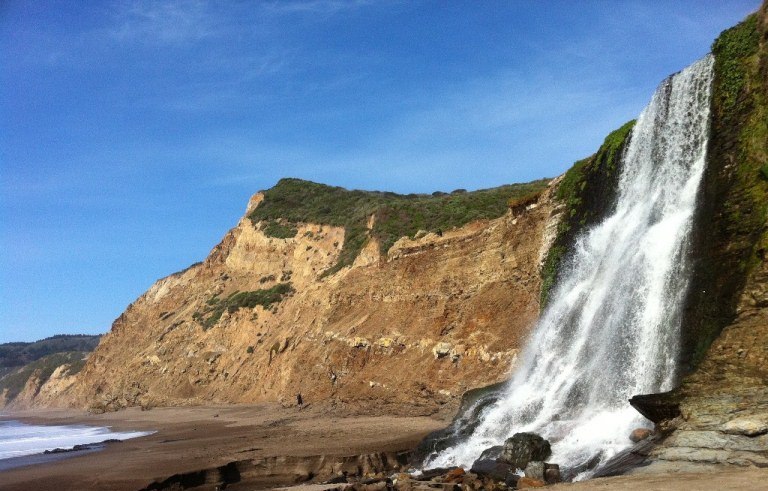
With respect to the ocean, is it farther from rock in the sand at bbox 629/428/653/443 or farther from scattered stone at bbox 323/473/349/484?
rock in the sand at bbox 629/428/653/443

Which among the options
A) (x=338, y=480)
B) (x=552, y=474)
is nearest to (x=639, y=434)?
(x=552, y=474)

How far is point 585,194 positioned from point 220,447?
1765 centimetres

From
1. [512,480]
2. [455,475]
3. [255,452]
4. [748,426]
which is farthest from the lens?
[255,452]

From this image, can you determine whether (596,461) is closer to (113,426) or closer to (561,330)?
(561,330)

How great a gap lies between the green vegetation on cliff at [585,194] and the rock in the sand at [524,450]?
1052 cm

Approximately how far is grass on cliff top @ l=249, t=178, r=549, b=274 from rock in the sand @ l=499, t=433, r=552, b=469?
1736 cm

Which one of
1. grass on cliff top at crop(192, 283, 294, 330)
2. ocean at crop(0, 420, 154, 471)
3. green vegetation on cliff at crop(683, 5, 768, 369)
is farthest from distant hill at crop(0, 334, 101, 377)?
green vegetation on cliff at crop(683, 5, 768, 369)

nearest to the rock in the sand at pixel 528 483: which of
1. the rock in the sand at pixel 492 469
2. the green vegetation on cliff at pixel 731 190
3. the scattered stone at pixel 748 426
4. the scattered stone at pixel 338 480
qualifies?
the rock in the sand at pixel 492 469

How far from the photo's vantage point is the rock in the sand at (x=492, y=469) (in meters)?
14.0

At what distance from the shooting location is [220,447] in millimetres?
22078

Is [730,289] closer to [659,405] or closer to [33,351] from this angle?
[659,405]

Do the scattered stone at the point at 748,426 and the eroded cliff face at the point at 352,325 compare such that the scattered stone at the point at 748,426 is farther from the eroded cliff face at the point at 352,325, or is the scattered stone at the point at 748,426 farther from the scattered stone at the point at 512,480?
the eroded cliff face at the point at 352,325

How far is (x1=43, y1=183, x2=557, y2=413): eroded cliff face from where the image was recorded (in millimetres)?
27625

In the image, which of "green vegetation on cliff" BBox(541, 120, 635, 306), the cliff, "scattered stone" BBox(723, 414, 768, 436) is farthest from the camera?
"green vegetation on cliff" BBox(541, 120, 635, 306)
